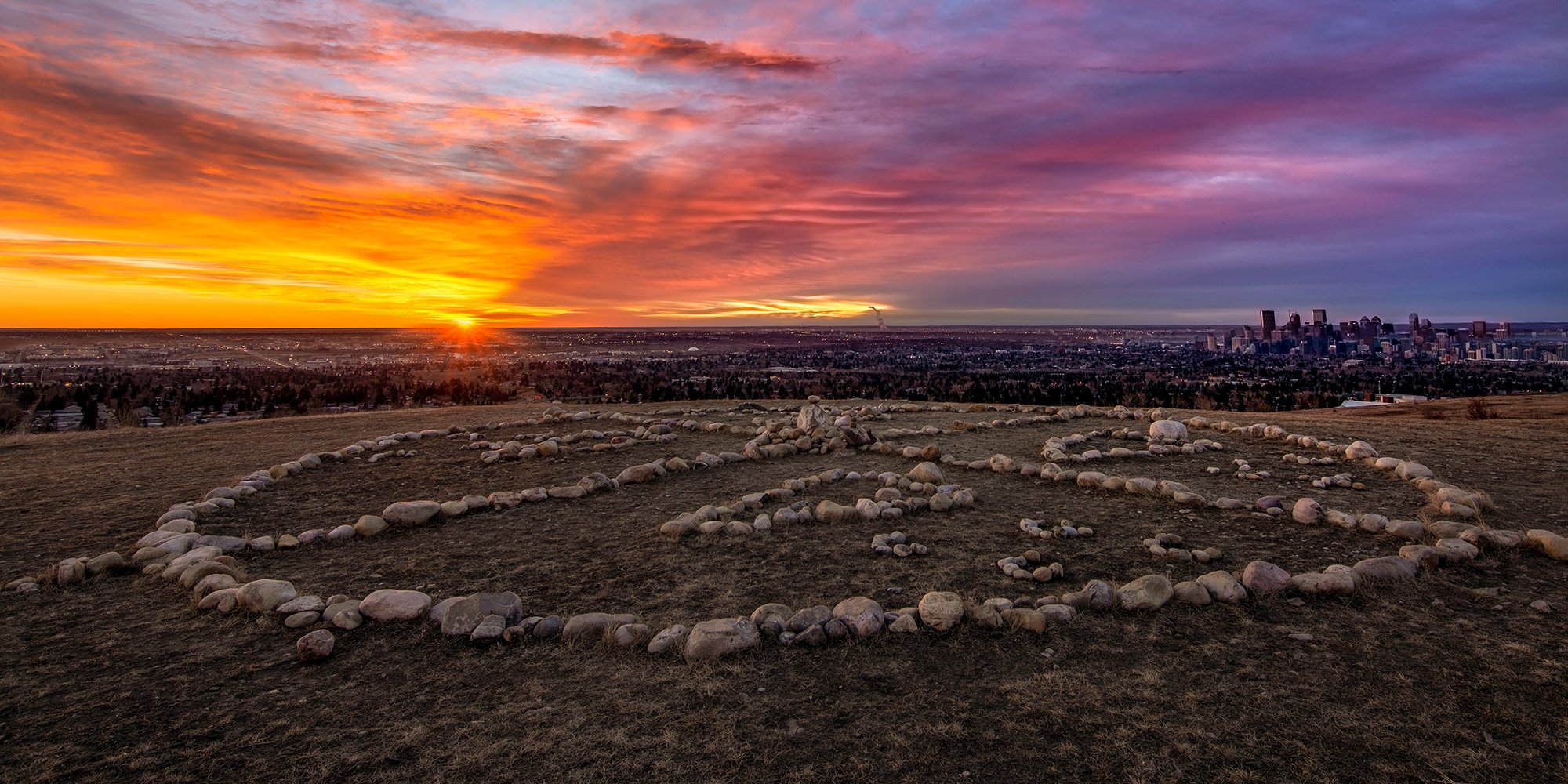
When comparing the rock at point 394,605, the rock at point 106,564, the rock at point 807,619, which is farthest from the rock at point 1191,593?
the rock at point 106,564

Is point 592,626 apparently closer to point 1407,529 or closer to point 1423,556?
point 1423,556

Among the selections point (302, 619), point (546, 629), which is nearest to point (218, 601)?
point (302, 619)

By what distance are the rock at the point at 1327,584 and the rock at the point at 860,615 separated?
4.17 m

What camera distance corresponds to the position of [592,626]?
257 inches

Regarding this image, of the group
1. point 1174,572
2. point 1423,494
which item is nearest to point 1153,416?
point 1423,494

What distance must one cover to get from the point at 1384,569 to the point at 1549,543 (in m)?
2.32

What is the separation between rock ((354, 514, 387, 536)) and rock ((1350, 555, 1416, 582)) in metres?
11.5

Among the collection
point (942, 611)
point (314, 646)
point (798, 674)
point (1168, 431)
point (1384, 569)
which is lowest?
point (798, 674)

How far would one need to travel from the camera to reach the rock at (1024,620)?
21.3ft

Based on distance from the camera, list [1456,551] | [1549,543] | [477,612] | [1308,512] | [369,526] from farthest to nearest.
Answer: [369,526] < [1308,512] < [1549,543] < [1456,551] < [477,612]

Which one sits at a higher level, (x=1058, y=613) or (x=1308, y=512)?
(x=1308, y=512)

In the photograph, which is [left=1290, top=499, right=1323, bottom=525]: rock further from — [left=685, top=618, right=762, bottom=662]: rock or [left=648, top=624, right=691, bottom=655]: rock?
[left=648, top=624, right=691, bottom=655]: rock

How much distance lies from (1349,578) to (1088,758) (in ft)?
14.2

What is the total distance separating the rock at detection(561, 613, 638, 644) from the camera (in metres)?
6.43
